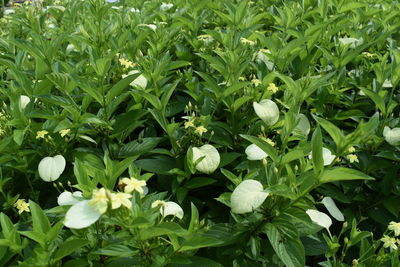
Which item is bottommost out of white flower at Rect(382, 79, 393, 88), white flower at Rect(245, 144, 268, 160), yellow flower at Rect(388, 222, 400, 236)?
yellow flower at Rect(388, 222, 400, 236)

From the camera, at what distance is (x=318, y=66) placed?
2.37 metres

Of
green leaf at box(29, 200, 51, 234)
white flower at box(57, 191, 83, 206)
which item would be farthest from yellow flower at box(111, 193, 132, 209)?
green leaf at box(29, 200, 51, 234)

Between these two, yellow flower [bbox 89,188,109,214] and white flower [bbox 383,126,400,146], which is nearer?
yellow flower [bbox 89,188,109,214]

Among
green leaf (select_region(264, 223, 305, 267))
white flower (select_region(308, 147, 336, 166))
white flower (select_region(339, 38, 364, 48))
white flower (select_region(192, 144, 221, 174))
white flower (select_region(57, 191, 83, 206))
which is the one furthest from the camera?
white flower (select_region(339, 38, 364, 48))

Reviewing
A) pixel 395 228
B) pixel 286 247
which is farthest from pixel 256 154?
pixel 395 228

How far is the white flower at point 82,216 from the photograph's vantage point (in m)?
1.01

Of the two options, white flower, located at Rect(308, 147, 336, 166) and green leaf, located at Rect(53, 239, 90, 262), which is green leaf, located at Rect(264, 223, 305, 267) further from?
green leaf, located at Rect(53, 239, 90, 262)

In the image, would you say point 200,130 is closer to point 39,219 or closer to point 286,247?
point 286,247

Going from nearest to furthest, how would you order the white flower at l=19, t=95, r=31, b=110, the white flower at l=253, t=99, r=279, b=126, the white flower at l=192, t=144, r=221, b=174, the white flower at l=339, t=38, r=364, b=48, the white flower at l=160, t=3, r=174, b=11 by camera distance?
the white flower at l=192, t=144, r=221, b=174, the white flower at l=253, t=99, r=279, b=126, the white flower at l=19, t=95, r=31, b=110, the white flower at l=339, t=38, r=364, b=48, the white flower at l=160, t=3, r=174, b=11

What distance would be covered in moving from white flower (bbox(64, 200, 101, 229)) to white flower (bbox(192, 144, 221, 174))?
59cm

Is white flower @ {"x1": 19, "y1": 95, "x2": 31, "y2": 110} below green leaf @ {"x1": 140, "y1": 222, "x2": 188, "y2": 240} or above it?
above

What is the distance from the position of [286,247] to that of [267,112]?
1.90ft

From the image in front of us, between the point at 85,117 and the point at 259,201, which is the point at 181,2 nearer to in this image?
the point at 85,117

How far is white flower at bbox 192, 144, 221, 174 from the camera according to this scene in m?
1.58
